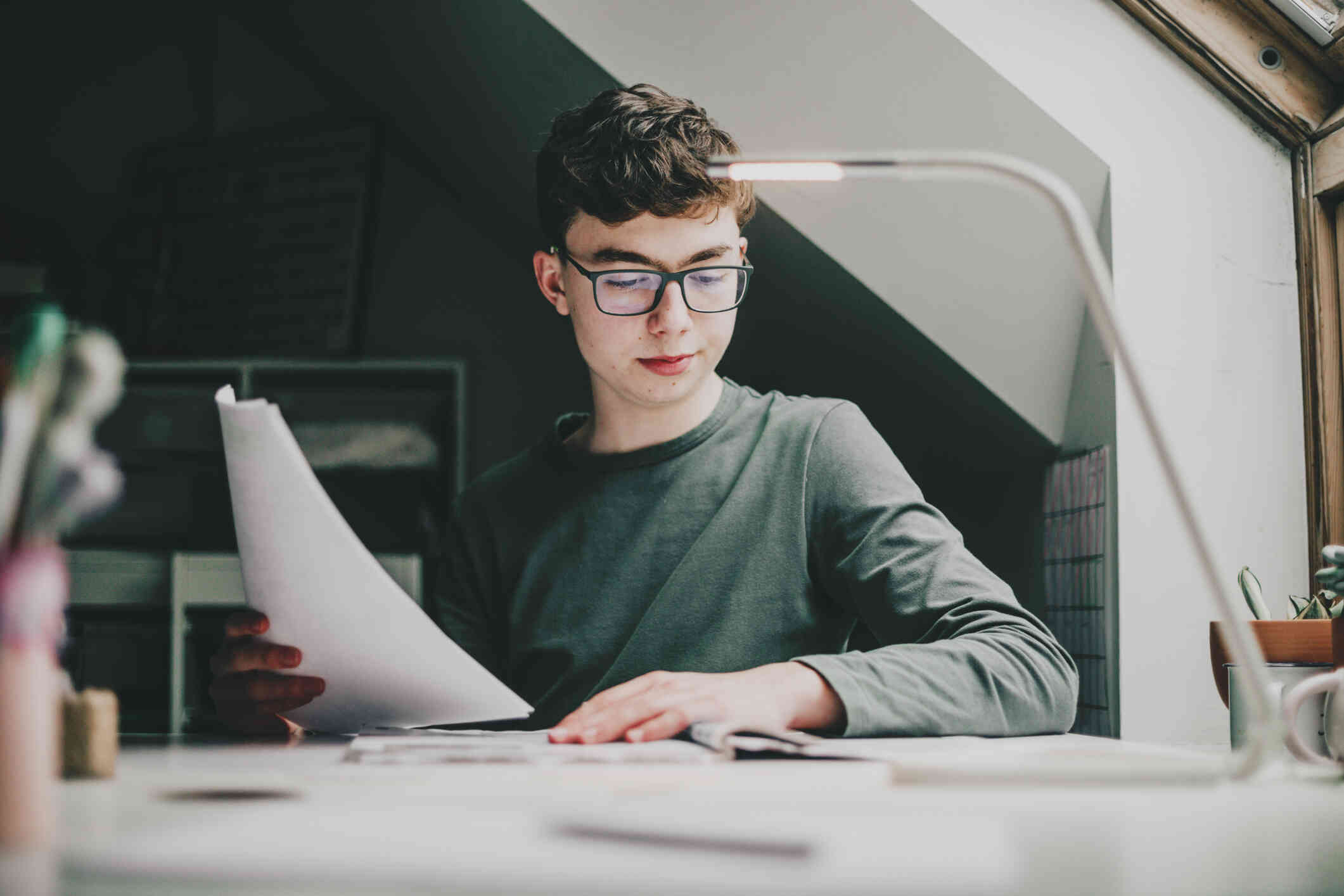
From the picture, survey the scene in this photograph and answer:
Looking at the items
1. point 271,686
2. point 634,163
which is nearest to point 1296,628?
point 634,163

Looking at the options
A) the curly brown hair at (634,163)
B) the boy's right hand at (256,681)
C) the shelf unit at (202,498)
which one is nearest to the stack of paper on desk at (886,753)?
the boy's right hand at (256,681)

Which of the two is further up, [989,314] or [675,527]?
[989,314]

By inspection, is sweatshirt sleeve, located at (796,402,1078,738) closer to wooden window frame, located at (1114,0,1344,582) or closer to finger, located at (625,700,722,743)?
finger, located at (625,700,722,743)

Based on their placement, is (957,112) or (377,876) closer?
(377,876)

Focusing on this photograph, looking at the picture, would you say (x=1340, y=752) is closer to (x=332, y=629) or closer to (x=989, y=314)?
(x=332, y=629)

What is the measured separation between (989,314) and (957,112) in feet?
1.10

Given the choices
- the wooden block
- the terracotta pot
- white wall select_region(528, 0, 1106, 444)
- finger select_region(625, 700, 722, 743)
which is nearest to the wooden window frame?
white wall select_region(528, 0, 1106, 444)

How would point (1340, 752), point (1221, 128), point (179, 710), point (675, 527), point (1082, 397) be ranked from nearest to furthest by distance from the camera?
point (1340, 752)
point (675, 527)
point (1221, 128)
point (1082, 397)
point (179, 710)

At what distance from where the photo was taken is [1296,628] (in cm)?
110

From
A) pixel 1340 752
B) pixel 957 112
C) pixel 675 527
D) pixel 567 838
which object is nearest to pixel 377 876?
pixel 567 838

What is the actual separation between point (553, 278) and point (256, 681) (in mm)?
746

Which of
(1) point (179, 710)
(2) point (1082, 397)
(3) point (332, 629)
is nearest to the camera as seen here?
(3) point (332, 629)

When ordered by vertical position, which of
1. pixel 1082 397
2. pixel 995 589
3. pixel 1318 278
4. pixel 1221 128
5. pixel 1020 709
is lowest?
pixel 1020 709

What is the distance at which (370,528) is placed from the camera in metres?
3.07
